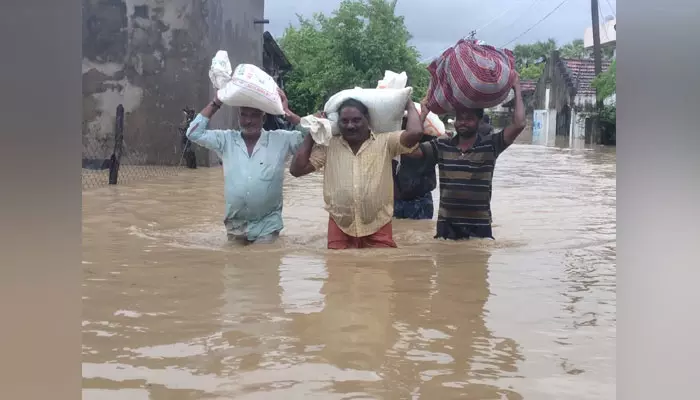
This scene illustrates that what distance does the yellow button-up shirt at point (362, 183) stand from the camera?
5.30m

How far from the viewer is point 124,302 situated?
393cm

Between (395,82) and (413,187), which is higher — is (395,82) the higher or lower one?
the higher one

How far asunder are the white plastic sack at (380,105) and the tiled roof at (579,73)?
35.0 metres

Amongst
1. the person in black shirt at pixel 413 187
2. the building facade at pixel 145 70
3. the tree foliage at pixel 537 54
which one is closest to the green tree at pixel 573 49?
the tree foliage at pixel 537 54

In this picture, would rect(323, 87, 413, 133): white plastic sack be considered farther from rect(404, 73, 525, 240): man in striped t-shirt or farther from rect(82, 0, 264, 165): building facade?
rect(82, 0, 264, 165): building facade

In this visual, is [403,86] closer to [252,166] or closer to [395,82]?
[395,82]

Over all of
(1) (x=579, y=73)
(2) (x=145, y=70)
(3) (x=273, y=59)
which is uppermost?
(1) (x=579, y=73)

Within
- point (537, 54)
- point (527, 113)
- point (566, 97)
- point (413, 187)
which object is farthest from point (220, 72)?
point (537, 54)

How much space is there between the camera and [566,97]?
40.6m

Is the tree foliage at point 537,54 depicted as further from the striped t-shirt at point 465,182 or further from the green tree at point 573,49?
the striped t-shirt at point 465,182

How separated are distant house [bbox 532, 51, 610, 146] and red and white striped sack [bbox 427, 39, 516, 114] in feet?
97.7

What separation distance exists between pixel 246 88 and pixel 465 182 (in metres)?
1.72

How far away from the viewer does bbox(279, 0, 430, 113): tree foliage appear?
2966 centimetres
